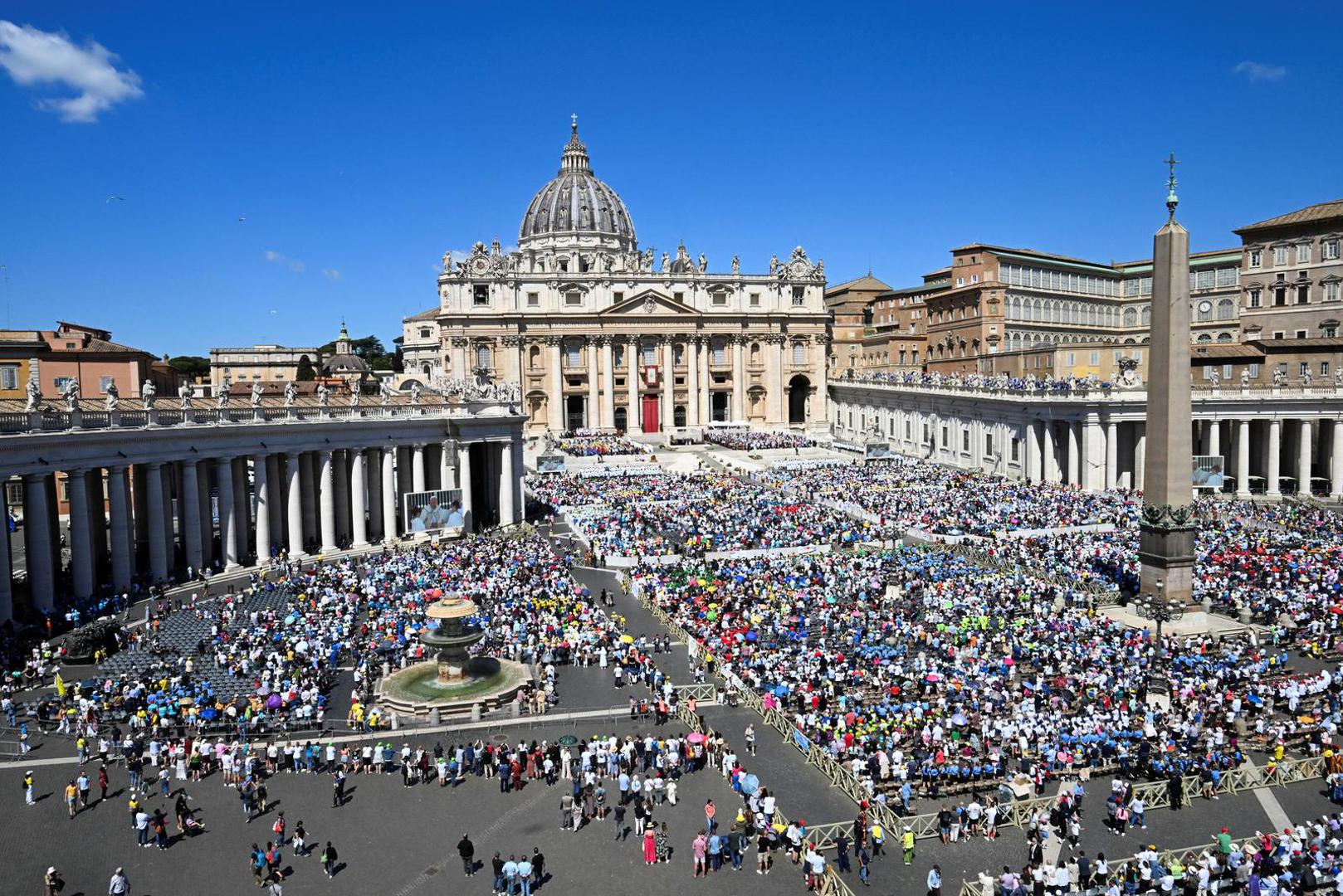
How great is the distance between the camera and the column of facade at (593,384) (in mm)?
98812

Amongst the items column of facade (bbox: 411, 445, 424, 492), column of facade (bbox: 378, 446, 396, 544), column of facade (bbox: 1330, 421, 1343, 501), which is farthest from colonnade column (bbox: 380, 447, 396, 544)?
column of facade (bbox: 1330, 421, 1343, 501)

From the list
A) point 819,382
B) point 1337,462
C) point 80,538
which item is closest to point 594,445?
point 819,382

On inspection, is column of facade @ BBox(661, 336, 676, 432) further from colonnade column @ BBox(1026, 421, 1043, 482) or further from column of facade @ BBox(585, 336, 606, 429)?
colonnade column @ BBox(1026, 421, 1043, 482)

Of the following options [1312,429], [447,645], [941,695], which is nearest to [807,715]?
[941,695]

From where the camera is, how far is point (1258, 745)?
20844 mm

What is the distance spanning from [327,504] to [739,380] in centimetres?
6369

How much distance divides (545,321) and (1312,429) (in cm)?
6356

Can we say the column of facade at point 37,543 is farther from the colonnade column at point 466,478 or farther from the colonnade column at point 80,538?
the colonnade column at point 466,478

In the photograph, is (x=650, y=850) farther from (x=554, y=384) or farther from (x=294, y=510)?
(x=554, y=384)

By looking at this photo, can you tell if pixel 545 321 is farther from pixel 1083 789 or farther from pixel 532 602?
pixel 1083 789

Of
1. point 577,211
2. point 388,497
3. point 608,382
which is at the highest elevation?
point 577,211

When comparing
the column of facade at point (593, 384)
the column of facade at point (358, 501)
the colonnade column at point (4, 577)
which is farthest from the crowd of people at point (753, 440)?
the colonnade column at point (4, 577)

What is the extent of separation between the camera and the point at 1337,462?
54719 mm

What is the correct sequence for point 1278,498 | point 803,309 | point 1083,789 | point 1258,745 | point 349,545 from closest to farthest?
point 1083,789
point 1258,745
point 349,545
point 1278,498
point 803,309
